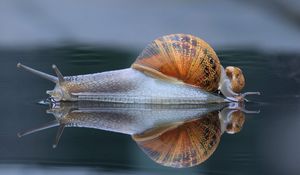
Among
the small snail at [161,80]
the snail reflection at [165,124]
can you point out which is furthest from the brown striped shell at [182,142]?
the small snail at [161,80]

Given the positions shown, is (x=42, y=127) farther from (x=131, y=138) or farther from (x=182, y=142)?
(x=182, y=142)

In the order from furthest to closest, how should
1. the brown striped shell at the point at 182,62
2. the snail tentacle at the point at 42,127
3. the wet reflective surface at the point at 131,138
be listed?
1. the brown striped shell at the point at 182,62
2. the snail tentacle at the point at 42,127
3. the wet reflective surface at the point at 131,138

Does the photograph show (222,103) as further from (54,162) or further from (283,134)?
(54,162)

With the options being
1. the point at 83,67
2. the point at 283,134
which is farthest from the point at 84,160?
the point at 83,67

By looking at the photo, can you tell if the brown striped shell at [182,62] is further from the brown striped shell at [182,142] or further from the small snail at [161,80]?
the brown striped shell at [182,142]

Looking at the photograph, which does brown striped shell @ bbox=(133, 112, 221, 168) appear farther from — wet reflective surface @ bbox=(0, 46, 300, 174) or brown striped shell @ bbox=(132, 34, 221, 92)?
brown striped shell @ bbox=(132, 34, 221, 92)

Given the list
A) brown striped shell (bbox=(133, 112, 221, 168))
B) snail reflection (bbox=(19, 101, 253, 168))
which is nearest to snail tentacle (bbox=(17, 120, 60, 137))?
snail reflection (bbox=(19, 101, 253, 168))
